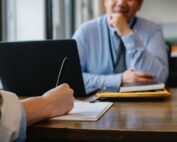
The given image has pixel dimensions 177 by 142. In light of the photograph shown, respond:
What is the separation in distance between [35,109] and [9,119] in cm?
13

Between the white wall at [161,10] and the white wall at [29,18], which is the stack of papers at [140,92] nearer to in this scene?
the white wall at [29,18]

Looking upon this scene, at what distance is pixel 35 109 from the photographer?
88 centimetres

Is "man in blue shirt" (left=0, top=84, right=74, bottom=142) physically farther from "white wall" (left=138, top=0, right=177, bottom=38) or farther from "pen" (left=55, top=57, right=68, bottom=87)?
"white wall" (left=138, top=0, right=177, bottom=38)

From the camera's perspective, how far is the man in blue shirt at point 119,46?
6.03 feet

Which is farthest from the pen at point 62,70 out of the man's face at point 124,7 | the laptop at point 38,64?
the man's face at point 124,7


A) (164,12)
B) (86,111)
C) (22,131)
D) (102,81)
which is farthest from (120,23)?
(164,12)

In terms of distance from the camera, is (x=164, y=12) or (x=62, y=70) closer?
(x=62, y=70)

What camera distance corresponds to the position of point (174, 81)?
1.98 metres

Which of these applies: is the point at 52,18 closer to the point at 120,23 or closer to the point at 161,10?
the point at 120,23

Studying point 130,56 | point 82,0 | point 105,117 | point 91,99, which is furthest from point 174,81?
point 82,0

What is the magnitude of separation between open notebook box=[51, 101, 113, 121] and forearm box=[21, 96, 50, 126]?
50 millimetres

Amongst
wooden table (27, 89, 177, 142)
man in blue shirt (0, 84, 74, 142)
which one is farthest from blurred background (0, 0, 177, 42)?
wooden table (27, 89, 177, 142)

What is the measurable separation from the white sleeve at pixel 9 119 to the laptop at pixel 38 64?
0.49 metres

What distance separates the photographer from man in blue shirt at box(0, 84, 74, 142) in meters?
0.75
